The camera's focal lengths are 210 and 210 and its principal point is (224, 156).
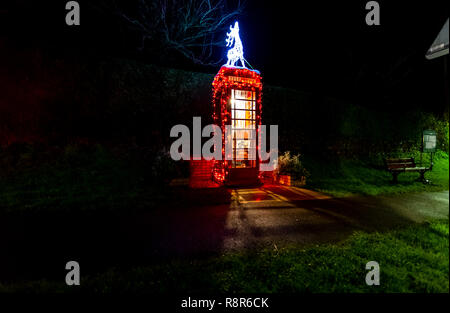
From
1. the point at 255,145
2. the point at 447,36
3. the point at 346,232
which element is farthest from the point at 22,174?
the point at 447,36

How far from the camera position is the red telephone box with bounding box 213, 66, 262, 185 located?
25.1 feet

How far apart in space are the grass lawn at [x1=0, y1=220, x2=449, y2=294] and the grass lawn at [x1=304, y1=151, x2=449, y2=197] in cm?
401

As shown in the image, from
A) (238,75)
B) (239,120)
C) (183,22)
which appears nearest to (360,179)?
(239,120)

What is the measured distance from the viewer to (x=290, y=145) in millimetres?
12391

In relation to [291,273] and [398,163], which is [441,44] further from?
[398,163]

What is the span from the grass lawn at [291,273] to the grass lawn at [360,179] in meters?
4.01

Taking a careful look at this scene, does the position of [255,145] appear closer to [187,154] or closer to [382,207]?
[187,154]

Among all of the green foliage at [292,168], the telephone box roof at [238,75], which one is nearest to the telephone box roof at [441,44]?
the telephone box roof at [238,75]

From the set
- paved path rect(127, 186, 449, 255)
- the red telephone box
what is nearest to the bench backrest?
paved path rect(127, 186, 449, 255)

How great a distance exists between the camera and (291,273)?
3008mm

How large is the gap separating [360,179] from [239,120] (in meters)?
6.52

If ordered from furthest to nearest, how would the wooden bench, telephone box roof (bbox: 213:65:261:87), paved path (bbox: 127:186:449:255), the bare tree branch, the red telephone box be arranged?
the bare tree branch
the wooden bench
the red telephone box
telephone box roof (bbox: 213:65:261:87)
paved path (bbox: 127:186:449:255)

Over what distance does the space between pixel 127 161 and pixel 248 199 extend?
5.48 meters

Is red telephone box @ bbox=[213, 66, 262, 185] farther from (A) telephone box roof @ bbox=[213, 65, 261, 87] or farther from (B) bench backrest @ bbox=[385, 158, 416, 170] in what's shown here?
(B) bench backrest @ bbox=[385, 158, 416, 170]
